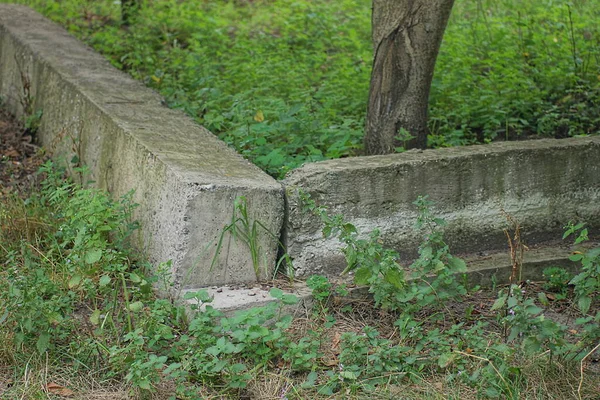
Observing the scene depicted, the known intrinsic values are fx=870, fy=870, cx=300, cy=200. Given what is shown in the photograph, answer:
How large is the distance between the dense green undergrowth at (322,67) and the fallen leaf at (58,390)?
5.86 feet

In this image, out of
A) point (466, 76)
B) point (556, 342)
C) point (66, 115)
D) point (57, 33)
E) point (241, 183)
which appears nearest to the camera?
point (556, 342)

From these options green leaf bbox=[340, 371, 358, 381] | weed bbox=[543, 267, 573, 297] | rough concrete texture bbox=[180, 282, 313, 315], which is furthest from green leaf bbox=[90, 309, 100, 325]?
weed bbox=[543, 267, 573, 297]

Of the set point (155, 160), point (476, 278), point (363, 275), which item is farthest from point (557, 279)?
point (155, 160)

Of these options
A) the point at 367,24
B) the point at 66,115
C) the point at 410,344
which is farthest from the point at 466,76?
the point at 410,344

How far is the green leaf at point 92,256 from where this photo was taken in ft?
13.4

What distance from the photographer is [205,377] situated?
3633mm

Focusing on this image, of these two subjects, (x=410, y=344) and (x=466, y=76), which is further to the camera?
(x=466, y=76)

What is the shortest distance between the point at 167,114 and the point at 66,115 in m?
0.97

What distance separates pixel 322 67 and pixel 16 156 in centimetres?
310

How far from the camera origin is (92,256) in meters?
4.11

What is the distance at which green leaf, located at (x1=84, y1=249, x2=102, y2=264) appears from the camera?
4.09m

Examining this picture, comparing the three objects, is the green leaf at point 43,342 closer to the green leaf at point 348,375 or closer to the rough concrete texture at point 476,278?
the rough concrete texture at point 476,278

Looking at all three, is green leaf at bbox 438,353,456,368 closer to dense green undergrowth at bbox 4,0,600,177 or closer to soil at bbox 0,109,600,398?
soil at bbox 0,109,600,398

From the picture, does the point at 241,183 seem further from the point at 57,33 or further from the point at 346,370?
the point at 57,33
